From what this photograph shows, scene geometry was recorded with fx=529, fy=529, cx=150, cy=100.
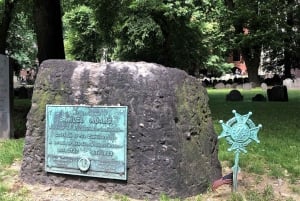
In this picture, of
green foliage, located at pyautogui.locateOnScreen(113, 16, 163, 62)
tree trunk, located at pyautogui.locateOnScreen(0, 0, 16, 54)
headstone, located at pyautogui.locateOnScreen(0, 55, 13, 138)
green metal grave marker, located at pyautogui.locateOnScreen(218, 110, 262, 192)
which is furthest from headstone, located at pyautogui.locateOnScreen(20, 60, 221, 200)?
green foliage, located at pyautogui.locateOnScreen(113, 16, 163, 62)

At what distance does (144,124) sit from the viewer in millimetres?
6055

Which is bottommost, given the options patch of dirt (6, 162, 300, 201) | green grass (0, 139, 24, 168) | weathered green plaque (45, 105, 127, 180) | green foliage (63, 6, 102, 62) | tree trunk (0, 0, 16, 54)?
patch of dirt (6, 162, 300, 201)

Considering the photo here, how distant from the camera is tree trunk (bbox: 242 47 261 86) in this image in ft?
131

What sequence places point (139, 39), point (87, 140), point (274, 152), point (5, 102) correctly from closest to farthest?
point (87, 140)
point (274, 152)
point (5, 102)
point (139, 39)

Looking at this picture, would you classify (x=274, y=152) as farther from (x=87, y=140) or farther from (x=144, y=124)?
(x=87, y=140)

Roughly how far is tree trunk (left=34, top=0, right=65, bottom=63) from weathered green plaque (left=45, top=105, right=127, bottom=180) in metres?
9.56

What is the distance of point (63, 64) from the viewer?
265 inches

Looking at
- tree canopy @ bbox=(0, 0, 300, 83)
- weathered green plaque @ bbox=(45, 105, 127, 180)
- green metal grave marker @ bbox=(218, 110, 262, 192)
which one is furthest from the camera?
tree canopy @ bbox=(0, 0, 300, 83)

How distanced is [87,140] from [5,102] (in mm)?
4380

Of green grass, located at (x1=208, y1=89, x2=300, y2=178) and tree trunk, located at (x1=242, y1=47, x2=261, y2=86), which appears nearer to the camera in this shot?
green grass, located at (x1=208, y1=89, x2=300, y2=178)

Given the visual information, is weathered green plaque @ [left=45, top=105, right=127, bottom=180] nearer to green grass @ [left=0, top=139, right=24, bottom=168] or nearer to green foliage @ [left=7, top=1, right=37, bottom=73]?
green grass @ [left=0, top=139, right=24, bottom=168]

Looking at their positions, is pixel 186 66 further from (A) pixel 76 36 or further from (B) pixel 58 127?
(B) pixel 58 127

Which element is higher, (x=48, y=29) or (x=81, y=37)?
(x=81, y=37)

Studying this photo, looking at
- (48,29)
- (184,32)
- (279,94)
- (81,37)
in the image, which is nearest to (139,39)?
(184,32)
